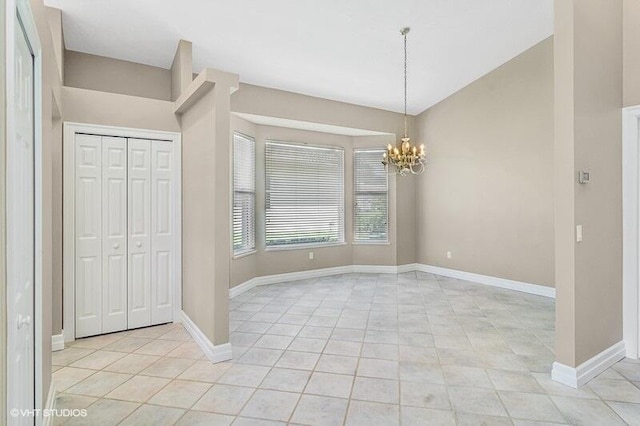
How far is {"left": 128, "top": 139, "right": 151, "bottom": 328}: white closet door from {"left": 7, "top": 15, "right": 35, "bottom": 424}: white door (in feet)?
6.38

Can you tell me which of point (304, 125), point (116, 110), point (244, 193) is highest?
point (304, 125)

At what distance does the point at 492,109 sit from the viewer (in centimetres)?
557

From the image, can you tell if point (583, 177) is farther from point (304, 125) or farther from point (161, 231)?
point (304, 125)

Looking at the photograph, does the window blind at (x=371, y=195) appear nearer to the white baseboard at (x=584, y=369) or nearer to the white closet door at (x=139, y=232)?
the white closet door at (x=139, y=232)

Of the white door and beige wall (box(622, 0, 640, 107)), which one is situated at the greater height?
beige wall (box(622, 0, 640, 107))

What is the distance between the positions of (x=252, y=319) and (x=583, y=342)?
10.4ft

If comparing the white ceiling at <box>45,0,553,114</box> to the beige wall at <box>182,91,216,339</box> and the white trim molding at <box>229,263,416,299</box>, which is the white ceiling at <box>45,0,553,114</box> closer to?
the beige wall at <box>182,91,216,339</box>

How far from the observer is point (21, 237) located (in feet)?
4.83

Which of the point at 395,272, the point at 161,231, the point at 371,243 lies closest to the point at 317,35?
the point at 161,231

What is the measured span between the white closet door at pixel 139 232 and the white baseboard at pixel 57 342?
611 millimetres

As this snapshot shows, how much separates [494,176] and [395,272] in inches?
95.6

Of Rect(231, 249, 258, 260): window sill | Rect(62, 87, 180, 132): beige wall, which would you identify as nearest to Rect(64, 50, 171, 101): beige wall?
Rect(62, 87, 180, 132): beige wall

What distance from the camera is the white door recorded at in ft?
3.91

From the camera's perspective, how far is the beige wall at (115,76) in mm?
3973
